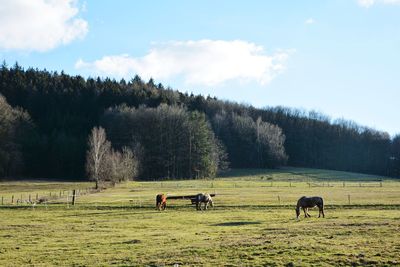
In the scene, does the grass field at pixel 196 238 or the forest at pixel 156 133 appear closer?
the grass field at pixel 196 238

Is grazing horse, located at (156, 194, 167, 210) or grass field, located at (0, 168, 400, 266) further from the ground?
grazing horse, located at (156, 194, 167, 210)

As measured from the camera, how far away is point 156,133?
122 m

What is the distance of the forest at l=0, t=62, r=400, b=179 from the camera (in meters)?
121

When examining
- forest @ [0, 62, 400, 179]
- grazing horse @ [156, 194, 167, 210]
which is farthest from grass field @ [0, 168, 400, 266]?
forest @ [0, 62, 400, 179]

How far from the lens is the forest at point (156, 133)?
121188 mm

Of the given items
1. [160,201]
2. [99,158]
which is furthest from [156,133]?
[160,201]

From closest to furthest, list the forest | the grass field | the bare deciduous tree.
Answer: the grass field
the bare deciduous tree
the forest

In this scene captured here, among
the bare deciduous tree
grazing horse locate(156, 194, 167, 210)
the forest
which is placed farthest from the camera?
the forest

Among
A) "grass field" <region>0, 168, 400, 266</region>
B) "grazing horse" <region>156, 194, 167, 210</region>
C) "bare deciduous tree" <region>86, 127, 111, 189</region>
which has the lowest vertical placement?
"grass field" <region>0, 168, 400, 266</region>

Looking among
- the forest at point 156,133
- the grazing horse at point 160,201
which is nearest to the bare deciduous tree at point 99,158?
the forest at point 156,133

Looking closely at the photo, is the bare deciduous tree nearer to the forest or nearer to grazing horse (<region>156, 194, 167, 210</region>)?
the forest

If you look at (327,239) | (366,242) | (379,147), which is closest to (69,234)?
(327,239)

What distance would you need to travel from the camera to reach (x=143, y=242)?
25.0 meters

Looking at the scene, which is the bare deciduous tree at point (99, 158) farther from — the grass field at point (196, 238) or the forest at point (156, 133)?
the grass field at point (196, 238)
